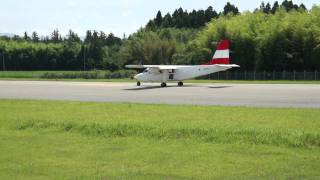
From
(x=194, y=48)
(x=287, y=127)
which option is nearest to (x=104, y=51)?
(x=194, y=48)

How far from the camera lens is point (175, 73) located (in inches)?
1975

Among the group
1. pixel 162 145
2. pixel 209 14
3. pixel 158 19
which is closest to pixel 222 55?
pixel 162 145

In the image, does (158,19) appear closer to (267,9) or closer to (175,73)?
(267,9)

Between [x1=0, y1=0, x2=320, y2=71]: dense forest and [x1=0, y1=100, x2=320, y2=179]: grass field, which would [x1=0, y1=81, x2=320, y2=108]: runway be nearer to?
[x1=0, y1=100, x2=320, y2=179]: grass field

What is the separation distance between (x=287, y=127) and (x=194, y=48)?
247 ft

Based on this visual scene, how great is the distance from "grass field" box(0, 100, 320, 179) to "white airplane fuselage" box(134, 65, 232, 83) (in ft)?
98.5

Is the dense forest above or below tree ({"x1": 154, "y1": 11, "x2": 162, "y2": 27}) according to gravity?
below

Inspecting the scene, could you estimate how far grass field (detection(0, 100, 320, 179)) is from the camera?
9.86 m

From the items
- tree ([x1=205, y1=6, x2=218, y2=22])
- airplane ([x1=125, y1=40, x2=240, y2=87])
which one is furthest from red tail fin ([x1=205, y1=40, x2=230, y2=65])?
tree ([x1=205, y1=6, x2=218, y2=22])

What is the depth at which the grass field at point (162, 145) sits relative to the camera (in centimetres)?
986

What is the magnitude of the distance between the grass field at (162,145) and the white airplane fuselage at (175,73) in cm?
3003

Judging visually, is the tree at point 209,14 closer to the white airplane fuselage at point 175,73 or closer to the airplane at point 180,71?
the airplane at point 180,71

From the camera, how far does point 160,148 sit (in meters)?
12.2

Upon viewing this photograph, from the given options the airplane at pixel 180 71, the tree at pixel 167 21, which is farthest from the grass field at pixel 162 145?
the tree at pixel 167 21
